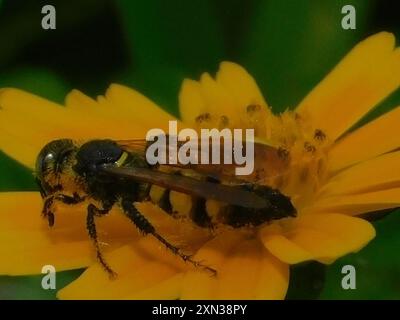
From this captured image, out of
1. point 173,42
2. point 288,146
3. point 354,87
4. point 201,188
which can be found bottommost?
point 201,188

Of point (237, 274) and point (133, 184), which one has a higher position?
point (133, 184)

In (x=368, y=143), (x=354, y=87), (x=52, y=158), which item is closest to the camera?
(x=52, y=158)

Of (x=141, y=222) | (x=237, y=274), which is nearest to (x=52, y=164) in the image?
(x=141, y=222)

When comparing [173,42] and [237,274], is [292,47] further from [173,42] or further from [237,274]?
[237,274]

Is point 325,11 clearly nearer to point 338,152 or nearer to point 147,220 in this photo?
point 338,152

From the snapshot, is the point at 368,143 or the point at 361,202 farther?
the point at 368,143

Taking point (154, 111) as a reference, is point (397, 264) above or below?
below

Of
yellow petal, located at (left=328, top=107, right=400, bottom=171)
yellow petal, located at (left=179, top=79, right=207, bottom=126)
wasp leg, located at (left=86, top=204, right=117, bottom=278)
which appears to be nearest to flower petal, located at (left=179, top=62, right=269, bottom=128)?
yellow petal, located at (left=179, top=79, right=207, bottom=126)

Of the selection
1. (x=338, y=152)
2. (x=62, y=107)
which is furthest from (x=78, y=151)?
(x=338, y=152)
